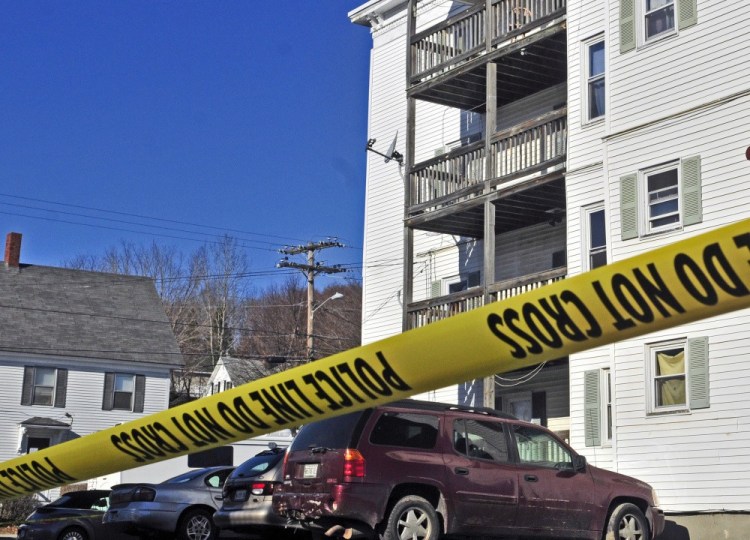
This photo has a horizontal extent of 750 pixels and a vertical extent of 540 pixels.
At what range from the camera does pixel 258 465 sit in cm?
1490

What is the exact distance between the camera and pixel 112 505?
17625mm

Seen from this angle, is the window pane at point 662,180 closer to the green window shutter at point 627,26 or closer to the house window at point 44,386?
the green window shutter at point 627,26

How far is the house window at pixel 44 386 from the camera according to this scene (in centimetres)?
4881

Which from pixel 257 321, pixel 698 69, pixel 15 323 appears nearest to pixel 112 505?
pixel 698 69

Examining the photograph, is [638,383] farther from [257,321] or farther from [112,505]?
[257,321]

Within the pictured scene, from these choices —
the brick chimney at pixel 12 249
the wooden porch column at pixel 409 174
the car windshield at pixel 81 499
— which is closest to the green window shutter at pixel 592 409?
the wooden porch column at pixel 409 174

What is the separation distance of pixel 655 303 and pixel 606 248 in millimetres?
20128

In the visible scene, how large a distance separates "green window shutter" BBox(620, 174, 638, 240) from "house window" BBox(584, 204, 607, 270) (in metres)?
1.04

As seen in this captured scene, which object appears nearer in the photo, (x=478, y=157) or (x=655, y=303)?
(x=655, y=303)

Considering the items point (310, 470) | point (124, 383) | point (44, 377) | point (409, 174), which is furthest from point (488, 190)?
point (124, 383)

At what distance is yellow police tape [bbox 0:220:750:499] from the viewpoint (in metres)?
2.09

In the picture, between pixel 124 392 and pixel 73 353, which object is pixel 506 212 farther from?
pixel 124 392

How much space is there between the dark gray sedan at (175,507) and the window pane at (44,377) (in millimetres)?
33263

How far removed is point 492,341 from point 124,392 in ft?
165
